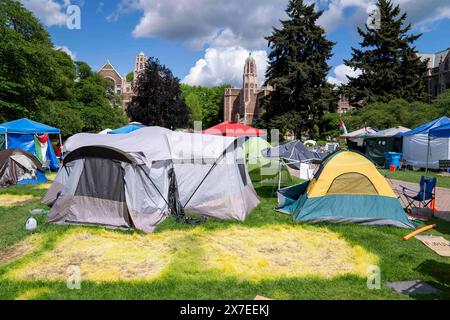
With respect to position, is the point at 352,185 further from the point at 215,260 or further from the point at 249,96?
the point at 249,96

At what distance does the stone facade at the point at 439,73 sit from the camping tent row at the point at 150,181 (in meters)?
44.9

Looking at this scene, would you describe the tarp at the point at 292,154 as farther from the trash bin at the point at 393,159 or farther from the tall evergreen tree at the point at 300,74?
the tall evergreen tree at the point at 300,74

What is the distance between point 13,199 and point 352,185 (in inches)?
401

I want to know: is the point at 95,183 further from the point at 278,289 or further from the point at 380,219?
the point at 380,219

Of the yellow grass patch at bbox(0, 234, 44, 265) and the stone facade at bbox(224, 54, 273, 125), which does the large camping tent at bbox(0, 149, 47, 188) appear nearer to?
the yellow grass patch at bbox(0, 234, 44, 265)

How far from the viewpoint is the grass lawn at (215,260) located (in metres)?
4.55

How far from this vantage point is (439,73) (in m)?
47.5

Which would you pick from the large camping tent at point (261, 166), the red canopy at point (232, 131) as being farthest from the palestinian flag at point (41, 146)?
the large camping tent at point (261, 166)

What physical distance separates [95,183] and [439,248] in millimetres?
7240

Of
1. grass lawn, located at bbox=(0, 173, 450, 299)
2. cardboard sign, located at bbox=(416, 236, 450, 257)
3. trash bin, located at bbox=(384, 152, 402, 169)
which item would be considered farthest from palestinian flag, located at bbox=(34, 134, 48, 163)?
trash bin, located at bbox=(384, 152, 402, 169)

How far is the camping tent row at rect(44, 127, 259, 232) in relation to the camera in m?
7.41

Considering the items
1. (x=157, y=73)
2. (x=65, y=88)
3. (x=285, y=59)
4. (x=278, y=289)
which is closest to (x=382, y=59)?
(x=285, y=59)

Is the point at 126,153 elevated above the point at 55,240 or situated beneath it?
elevated above

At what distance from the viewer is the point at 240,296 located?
14.4 ft
